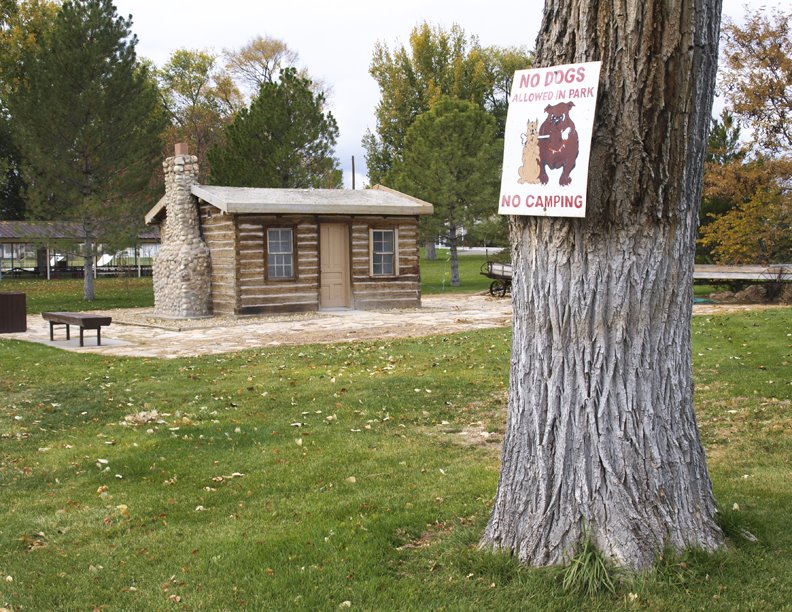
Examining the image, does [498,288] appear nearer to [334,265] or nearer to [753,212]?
[334,265]

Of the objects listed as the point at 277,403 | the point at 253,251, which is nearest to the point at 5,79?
the point at 253,251

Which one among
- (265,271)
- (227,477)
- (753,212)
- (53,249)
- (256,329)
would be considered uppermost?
(753,212)

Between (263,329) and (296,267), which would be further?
(296,267)

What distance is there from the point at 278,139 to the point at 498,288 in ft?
30.3

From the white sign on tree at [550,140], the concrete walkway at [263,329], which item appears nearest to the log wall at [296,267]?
the concrete walkway at [263,329]

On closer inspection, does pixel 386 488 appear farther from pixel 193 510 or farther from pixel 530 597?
pixel 530 597

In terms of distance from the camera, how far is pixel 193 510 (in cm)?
525

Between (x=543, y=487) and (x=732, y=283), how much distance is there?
19543mm

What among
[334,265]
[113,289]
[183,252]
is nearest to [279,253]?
[334,265]

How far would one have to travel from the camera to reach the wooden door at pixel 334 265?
70.3ft

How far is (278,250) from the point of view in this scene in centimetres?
2059

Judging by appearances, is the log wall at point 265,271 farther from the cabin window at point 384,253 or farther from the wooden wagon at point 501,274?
the wooden wagon at point 501,274

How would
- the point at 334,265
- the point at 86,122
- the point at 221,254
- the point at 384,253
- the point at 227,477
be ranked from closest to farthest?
the point at 227,477
the point at 221,254
the point at 334,265
the point at 384,253
the point at 86,122

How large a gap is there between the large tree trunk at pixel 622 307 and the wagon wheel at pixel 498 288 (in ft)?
71.4
